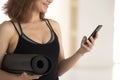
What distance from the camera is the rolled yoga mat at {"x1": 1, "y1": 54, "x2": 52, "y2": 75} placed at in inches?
38.0

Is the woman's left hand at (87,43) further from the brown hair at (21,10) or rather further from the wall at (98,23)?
the wall at (98,23)

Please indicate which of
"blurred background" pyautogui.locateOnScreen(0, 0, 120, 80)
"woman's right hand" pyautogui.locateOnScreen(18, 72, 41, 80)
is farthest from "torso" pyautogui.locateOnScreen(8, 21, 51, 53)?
"blurred background" pyautogui.locateOnScreen(0, 0, 120, 80)

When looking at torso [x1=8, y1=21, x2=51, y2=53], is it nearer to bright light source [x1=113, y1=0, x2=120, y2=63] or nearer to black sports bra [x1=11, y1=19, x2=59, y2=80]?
black sports bra [x1=11, y1=19, x2=59, y2=80]

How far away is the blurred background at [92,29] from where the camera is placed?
2.21 metres

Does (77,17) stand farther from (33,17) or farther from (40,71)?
(40,71)

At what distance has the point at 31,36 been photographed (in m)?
1.12

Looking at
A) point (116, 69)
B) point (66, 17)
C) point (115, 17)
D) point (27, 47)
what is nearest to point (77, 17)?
point (66, 17)

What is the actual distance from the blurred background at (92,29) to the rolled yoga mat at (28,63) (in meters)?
1.23

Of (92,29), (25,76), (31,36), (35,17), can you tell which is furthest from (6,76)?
(92,29)

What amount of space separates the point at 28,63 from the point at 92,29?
133 centimetres

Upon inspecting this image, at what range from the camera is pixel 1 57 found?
1.08 m

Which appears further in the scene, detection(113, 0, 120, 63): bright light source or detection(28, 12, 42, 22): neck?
detection(113, 0, 120, 63): bright light source

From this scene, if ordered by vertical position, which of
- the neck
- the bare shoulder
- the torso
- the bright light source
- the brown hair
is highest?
the brown hair

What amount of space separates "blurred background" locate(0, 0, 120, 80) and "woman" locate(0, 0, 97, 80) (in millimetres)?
1003
